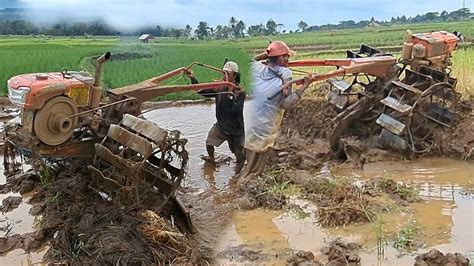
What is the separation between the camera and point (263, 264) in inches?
185

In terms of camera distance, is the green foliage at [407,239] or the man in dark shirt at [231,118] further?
the man in dark shirt at [231,118]

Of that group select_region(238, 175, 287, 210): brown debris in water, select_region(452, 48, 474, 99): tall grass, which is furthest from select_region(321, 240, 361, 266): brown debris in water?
select_region(452, 48, 474, 99): tall grass

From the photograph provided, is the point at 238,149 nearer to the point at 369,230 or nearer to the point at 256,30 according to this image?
the point at 369,230

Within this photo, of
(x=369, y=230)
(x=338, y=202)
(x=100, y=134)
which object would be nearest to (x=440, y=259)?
(x=369, y=230)

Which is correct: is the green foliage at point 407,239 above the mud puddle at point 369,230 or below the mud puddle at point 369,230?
above

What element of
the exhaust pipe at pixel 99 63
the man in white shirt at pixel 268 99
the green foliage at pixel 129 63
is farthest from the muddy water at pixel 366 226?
the green foliage at pixel 129 63

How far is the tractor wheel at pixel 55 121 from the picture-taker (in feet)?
15.5

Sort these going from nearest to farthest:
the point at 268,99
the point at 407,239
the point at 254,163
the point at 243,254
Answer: the point at 243,254, the point at 407,239, the point at 268,99, the point at 254,163

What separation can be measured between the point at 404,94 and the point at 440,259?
3450 mm

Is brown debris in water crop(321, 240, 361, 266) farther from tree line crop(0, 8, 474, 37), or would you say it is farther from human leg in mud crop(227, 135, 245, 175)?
tree line crop(0, 8, 474, 37)

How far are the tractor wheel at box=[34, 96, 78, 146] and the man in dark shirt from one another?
8.31ft

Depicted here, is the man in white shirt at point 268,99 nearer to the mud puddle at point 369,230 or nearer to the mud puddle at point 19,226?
the mud puddle at point 369,230

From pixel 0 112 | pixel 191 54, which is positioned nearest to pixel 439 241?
pixel 0 112

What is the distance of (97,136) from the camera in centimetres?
517
